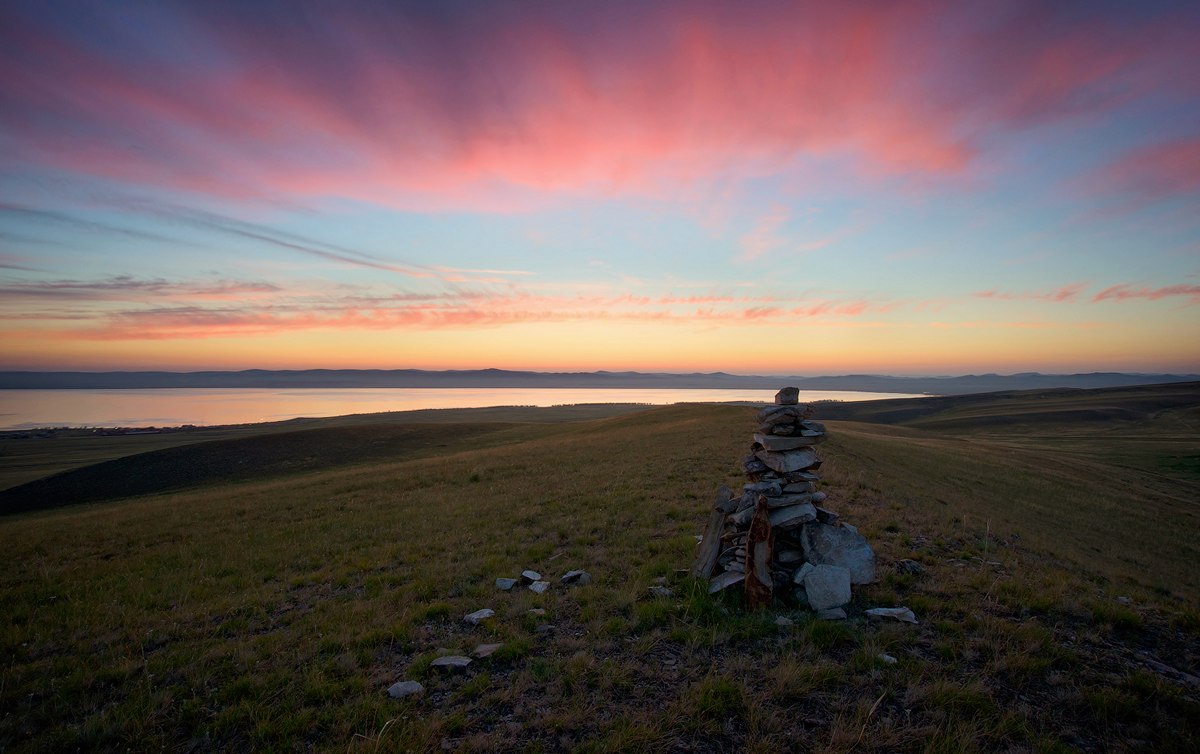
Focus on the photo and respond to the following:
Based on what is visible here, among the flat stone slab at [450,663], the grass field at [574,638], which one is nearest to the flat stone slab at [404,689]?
the grass field at [574,638]

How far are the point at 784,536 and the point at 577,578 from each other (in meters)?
4.78

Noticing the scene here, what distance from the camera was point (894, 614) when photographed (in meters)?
9.09

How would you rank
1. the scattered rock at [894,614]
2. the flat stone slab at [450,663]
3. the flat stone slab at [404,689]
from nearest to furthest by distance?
the flat stone slab at [404,689], the flat stone slab at [450,663], the scattered rock at [894,614]

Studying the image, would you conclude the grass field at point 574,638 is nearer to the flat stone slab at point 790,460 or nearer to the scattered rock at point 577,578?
the scattered rock at point 577,578

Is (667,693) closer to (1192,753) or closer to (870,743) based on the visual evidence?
(870,743)

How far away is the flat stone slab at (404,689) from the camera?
743 centimetres

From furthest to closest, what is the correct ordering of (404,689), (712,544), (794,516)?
(712,544) → (794,516) → (404,689)

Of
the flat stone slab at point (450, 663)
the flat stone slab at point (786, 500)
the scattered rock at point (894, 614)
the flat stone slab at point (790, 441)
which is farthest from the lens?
the flat stone slab at point (790, 441)

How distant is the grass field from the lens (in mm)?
6551

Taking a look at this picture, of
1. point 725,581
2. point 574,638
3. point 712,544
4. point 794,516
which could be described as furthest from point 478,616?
point 794,516

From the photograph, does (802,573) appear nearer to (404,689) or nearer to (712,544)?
(712,544)

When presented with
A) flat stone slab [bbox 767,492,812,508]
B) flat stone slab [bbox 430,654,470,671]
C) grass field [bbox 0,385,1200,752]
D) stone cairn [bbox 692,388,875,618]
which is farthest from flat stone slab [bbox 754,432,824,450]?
flat stone slab [bbox 430,654,470,671]

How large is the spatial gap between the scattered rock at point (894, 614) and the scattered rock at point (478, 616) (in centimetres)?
723

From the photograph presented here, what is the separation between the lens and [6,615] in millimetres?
11500
